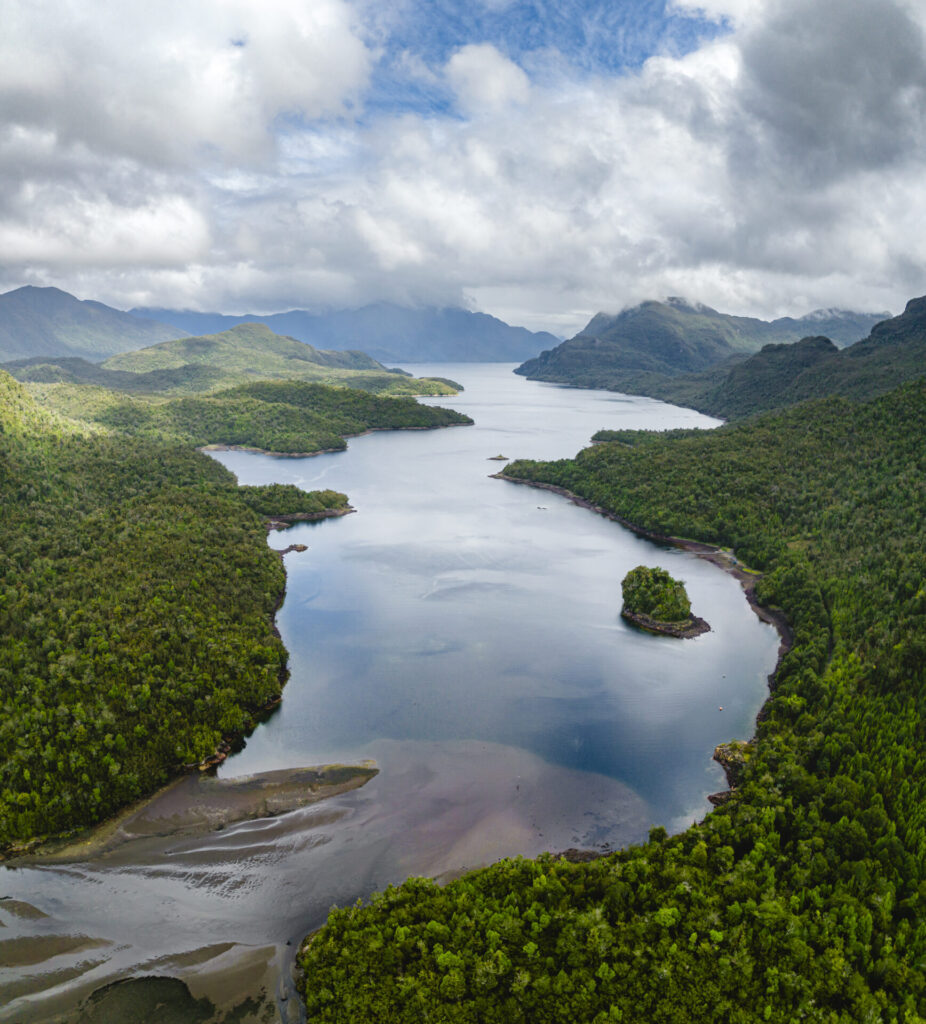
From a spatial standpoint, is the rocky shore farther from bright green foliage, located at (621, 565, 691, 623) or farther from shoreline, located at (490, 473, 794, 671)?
shoreline, located at (490, 473, 794, 671)

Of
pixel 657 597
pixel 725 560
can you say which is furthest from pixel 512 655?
pixel 725 560

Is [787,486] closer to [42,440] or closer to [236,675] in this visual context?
[236,675]

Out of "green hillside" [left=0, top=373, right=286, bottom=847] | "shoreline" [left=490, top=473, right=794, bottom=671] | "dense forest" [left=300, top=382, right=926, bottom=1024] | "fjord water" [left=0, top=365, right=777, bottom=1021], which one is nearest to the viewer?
"dense forest" [left=300, top=382, right=926, bottom=1024]

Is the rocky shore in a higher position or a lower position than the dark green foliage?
lower

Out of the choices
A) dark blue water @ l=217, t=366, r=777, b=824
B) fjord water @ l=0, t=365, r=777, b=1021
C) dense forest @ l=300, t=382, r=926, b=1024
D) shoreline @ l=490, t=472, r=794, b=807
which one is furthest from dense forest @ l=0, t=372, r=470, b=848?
shoreline @ l=490, t=472, r=794, b=807

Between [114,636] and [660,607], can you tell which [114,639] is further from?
[660,607]
